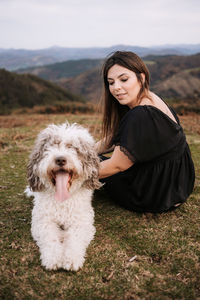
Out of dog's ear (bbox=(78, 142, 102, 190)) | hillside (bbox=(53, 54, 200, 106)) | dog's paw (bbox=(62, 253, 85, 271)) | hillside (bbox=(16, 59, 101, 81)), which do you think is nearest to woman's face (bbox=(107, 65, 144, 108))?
dog's ear (bbox=(78, 142, 102, 190))

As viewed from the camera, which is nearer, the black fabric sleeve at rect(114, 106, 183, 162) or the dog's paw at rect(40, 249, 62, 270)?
the dog's paw at rect(40, 249, 62, 270)

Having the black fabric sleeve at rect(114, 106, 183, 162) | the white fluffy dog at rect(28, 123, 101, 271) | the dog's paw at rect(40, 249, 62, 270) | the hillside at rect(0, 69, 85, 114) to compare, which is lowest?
the hillside at rect(0, 69, 85, 114)

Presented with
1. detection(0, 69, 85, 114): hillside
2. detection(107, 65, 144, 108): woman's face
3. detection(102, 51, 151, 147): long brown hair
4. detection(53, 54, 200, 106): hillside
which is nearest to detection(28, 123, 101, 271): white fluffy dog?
detection(107, 65, 144, 108): woman's face

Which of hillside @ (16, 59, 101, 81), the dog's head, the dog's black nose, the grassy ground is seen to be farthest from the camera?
hillside @ (16, 59, 101, 81)

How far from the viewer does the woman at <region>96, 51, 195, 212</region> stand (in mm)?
3473

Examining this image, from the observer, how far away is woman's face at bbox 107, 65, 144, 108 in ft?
12.6

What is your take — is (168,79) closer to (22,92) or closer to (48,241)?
(22,92)

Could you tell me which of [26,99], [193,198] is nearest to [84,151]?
[193,198]

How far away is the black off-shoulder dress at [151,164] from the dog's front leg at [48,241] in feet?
4.10

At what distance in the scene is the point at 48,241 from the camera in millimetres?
3117

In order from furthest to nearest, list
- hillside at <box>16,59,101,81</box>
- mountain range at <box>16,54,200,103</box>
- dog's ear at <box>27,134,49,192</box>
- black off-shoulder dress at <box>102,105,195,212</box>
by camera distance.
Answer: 1. hillside at <box>16,59,101,81</box>
2. mountain range at <box>16,54,200,103</box>
3. black off-shoulder dress at <box>102,105,195,212</box>
4. dog's ear at <box>27,134,49,192</box>

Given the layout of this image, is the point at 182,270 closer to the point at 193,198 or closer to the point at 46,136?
the point at 193,198

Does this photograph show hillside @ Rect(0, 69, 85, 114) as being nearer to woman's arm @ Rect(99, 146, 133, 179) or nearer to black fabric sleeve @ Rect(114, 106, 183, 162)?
woman's arm @ Rect(99, 146, 133, 179)

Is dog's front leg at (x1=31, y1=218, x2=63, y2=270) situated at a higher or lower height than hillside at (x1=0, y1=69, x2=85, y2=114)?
higher
